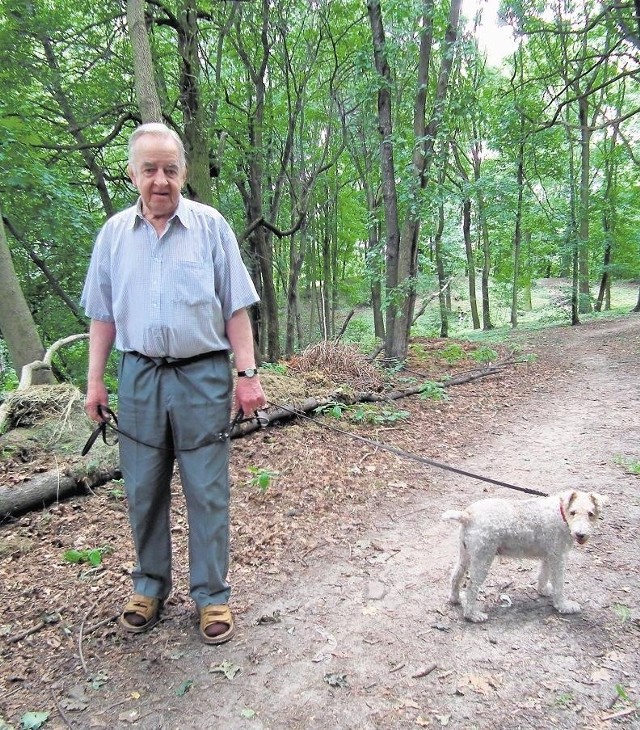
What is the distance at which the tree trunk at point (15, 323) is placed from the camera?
468cm

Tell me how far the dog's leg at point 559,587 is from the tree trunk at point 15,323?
470cm

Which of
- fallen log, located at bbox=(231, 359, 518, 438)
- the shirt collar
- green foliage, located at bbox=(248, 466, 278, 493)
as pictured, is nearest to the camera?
the shirt collar

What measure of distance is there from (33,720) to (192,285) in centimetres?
190

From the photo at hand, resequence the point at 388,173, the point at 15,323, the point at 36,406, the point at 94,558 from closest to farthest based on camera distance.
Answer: the point at 94,558, the point at 36,406, the point at 15,323, the point at 388,173

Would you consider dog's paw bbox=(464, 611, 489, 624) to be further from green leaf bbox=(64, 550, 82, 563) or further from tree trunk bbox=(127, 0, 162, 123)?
tree trunk bbox=(127, 0, 162, 123)

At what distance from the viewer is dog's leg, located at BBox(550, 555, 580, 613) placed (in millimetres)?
2404

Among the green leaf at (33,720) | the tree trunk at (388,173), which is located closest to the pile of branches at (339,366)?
the tree trunk at (388,173)

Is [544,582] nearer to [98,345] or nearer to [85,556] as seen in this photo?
[98,345]

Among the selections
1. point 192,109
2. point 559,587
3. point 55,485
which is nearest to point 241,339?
point 559,587

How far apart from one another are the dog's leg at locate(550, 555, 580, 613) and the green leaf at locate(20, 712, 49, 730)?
2380mm

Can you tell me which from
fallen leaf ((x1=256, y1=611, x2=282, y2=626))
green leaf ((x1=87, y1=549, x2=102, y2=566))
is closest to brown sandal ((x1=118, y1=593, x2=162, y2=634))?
fallen leaf ((x1=256, y1=611, x2=282, y2=626))

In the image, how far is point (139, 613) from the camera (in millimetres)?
2391

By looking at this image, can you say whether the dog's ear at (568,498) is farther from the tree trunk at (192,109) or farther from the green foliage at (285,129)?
the tree trunk at (192,109)

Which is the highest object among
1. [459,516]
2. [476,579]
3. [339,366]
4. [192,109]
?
[192,109]
